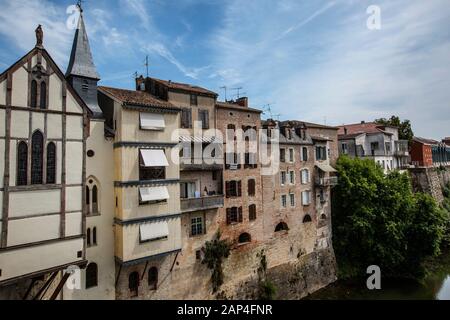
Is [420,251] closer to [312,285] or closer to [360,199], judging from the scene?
[360,199]

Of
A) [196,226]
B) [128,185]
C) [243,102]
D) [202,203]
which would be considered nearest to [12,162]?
[128,185]

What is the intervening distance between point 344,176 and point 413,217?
9236mm

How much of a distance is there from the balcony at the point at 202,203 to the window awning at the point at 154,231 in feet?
7.45

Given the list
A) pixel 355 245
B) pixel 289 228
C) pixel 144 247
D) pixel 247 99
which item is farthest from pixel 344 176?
pixel 144 247

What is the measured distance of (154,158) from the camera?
18781 millimetres

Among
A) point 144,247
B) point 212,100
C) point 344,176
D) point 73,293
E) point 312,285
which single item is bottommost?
point 312,285

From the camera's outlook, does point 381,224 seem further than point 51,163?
Yes

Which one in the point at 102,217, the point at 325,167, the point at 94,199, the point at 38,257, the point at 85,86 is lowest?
the point at 38,257

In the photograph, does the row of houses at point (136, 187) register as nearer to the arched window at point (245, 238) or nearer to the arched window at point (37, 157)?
the arched window at point (37, 157)

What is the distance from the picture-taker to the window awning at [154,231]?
1842cm

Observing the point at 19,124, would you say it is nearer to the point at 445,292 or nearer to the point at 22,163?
the point at 22,163

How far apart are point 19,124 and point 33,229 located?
17.6 feet

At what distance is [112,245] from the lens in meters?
18.6

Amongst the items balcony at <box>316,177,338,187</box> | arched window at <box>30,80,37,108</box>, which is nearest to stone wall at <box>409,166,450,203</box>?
balcony at <box>316,177,338,187</box>
